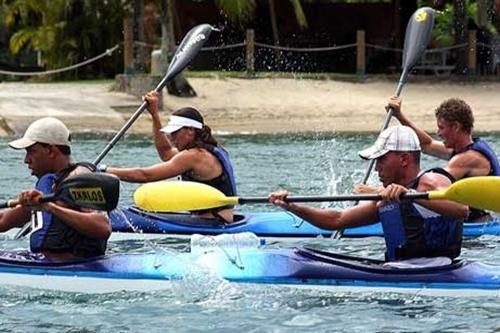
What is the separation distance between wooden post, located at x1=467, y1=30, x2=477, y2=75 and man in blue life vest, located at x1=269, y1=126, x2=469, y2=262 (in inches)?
664

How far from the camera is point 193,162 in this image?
8602 millimetres

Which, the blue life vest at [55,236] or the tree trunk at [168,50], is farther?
the tree trunk at [168,50]

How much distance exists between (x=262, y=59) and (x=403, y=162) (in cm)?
1789

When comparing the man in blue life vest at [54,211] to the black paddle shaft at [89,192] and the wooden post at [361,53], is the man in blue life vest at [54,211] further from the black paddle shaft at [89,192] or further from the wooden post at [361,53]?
the wooden post at [361,53]

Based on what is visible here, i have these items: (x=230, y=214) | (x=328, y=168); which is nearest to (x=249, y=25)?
(x=328, y=168)

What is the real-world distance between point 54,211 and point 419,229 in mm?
1927

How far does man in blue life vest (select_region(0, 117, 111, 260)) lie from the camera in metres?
6.58

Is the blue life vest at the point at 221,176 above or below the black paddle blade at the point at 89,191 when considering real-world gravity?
below

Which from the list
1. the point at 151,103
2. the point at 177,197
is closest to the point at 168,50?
the point at 151,103

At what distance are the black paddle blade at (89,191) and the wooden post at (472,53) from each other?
1743 cm

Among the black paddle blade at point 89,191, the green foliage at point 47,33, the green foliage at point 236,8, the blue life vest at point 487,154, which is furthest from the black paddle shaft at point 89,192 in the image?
the green foliage at point 47,33

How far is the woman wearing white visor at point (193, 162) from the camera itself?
8.58 metres

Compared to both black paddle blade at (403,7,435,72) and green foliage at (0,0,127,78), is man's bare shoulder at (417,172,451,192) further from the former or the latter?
green foliage at (0,0,127,78)

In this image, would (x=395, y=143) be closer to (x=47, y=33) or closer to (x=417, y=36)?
(x=417, y=36)
